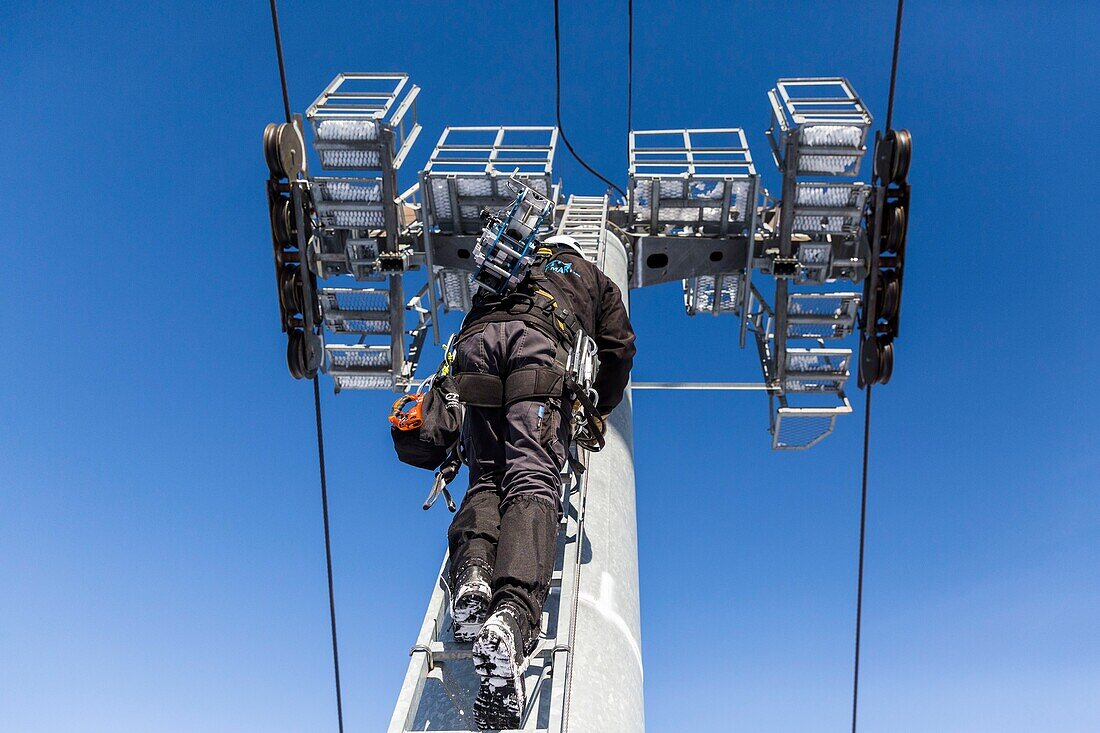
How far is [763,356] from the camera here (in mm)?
13438

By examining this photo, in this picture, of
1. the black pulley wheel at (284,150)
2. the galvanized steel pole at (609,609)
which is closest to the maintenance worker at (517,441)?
the galvanized steel pole at (609,609)

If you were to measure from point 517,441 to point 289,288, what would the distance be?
621cm

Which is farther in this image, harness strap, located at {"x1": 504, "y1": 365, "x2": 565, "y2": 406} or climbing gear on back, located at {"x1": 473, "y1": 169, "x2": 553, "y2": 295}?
climbing gear on back, located at {"x1": 473, "y1": 169, "x2": 553, "y2": 295}

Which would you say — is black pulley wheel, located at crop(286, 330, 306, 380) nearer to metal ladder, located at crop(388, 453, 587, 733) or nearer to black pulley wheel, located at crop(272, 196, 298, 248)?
black pulley wheel, located at crop(272, 196, 298, 248)

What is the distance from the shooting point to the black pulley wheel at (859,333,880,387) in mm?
11789

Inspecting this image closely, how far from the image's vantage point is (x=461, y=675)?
5980 millimetres

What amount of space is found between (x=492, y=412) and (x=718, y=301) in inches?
323

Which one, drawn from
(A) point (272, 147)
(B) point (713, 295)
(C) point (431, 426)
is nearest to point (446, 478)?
(C) point (431, 426)

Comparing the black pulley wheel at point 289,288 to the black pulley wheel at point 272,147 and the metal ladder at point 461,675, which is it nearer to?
the black pulley wheel at point 272,147

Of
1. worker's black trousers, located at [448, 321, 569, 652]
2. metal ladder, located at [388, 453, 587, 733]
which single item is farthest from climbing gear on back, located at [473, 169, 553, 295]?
metal ladder, located at [388, 453, 587, 733]

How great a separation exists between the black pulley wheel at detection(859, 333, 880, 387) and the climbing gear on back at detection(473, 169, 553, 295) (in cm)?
569

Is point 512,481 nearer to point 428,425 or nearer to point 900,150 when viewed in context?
point 428,425

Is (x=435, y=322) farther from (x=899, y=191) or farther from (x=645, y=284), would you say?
(x=899, y=191)

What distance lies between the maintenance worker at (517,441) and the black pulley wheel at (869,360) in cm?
440
